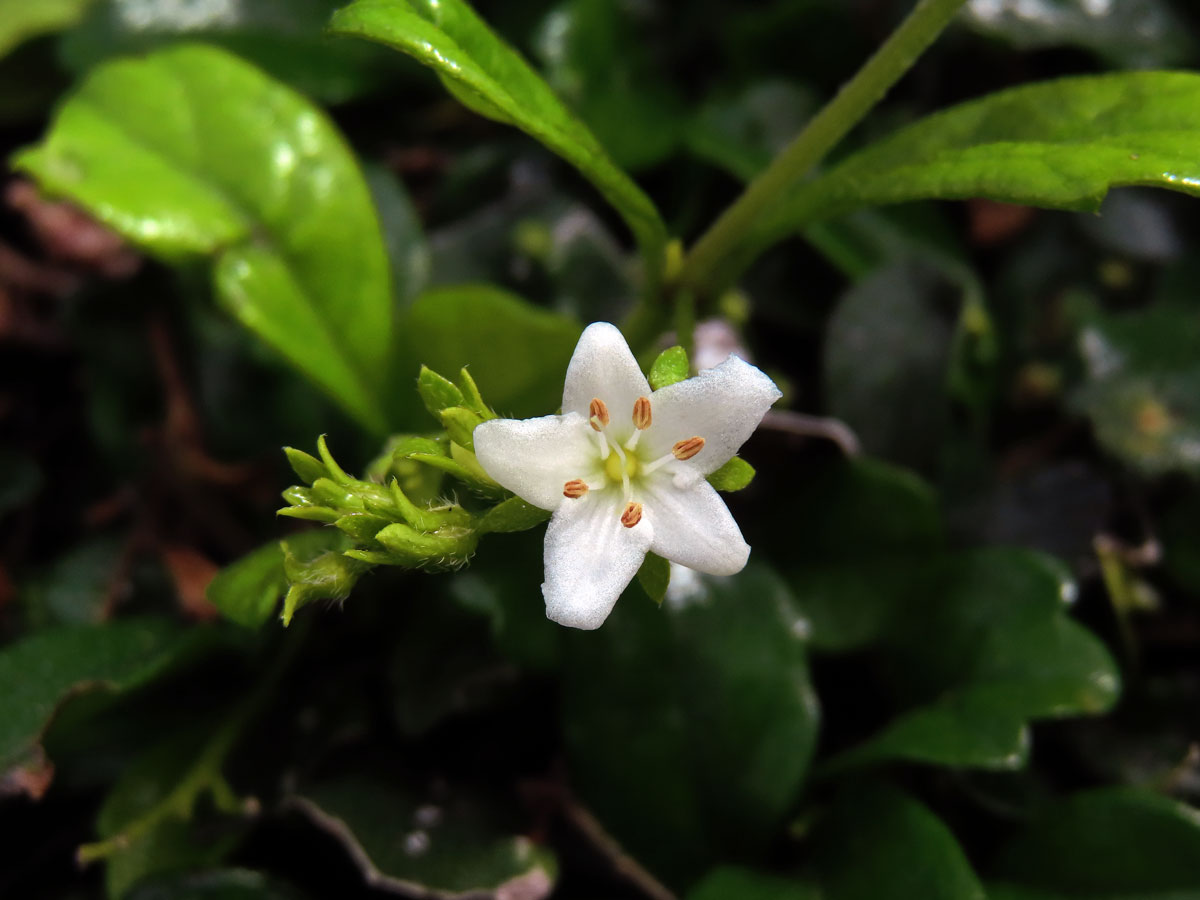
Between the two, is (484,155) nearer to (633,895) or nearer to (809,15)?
(809,15)

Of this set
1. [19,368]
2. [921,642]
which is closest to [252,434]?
[19,368]

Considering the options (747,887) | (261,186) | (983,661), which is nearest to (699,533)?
(747,887)

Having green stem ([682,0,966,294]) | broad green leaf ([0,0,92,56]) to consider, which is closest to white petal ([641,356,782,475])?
green stem ([682,0,966,294])

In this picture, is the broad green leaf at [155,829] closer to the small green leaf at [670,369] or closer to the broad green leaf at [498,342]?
the broad green leaf at [498,342]

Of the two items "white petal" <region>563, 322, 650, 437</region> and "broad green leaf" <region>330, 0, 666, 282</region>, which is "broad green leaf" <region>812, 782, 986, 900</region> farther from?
"broad green leaf" <region>330, 0, 666, 282</region>

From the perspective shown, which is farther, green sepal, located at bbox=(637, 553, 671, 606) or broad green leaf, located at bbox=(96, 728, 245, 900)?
broad green leaf, located at bbox=(96, 728, 245, 900)

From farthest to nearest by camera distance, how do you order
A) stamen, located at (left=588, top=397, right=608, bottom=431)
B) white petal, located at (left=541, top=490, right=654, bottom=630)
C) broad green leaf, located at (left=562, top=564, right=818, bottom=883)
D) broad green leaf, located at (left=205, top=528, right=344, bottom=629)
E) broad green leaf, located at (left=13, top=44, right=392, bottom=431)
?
1. broad green leaf, located at (left=13, top=44, right=392, bottom=431)
2. broad green leaf, located at (left=562, top=564, right=818, bottom=883)
3. broad green leaf, located at (left=205, top=528, right=344, bottom=629)
4. stamen, located at (left=588, top=397, right=608, bottom=431)
5. white petal, located at (left=541, top=490, right=654, bottom=630)
